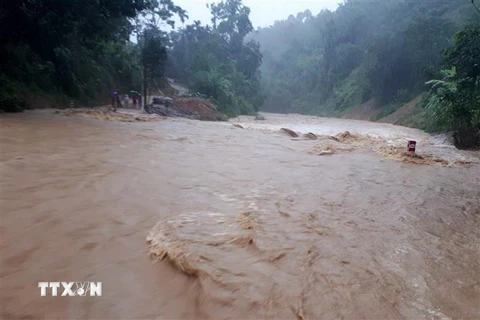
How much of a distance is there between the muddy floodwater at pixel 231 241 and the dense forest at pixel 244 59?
4149 mm

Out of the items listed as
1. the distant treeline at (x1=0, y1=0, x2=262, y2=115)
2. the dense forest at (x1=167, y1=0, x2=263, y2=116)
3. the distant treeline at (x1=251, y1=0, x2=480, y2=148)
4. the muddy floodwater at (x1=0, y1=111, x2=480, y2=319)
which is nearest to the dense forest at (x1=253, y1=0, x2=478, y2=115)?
the distant treeline at (x1=251, y1=0, x2=480, y2=148)

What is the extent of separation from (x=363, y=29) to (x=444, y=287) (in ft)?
173

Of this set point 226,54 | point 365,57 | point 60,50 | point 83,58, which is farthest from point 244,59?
point 60,50

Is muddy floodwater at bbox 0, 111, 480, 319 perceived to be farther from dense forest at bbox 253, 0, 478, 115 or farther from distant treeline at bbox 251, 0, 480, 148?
dense forest at bbox 253, 0, 478, 115

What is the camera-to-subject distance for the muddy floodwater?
203 cm

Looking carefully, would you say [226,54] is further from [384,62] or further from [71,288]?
[71,288]

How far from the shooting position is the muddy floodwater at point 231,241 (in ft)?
6.67

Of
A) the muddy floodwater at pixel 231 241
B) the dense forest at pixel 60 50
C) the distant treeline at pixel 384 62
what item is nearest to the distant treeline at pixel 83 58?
the dense forest at pixel 60 50

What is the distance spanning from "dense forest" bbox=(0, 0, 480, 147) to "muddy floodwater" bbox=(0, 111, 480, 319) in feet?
13.6

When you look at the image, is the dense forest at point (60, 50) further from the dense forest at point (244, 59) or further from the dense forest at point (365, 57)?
the dense forest at point (365, 57)

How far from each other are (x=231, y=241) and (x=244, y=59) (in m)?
41.2

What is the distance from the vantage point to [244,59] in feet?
137

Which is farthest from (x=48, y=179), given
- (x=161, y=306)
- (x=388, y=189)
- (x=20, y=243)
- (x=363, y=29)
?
(x=363, y=29)

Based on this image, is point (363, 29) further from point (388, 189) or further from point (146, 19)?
point (388, 189)
